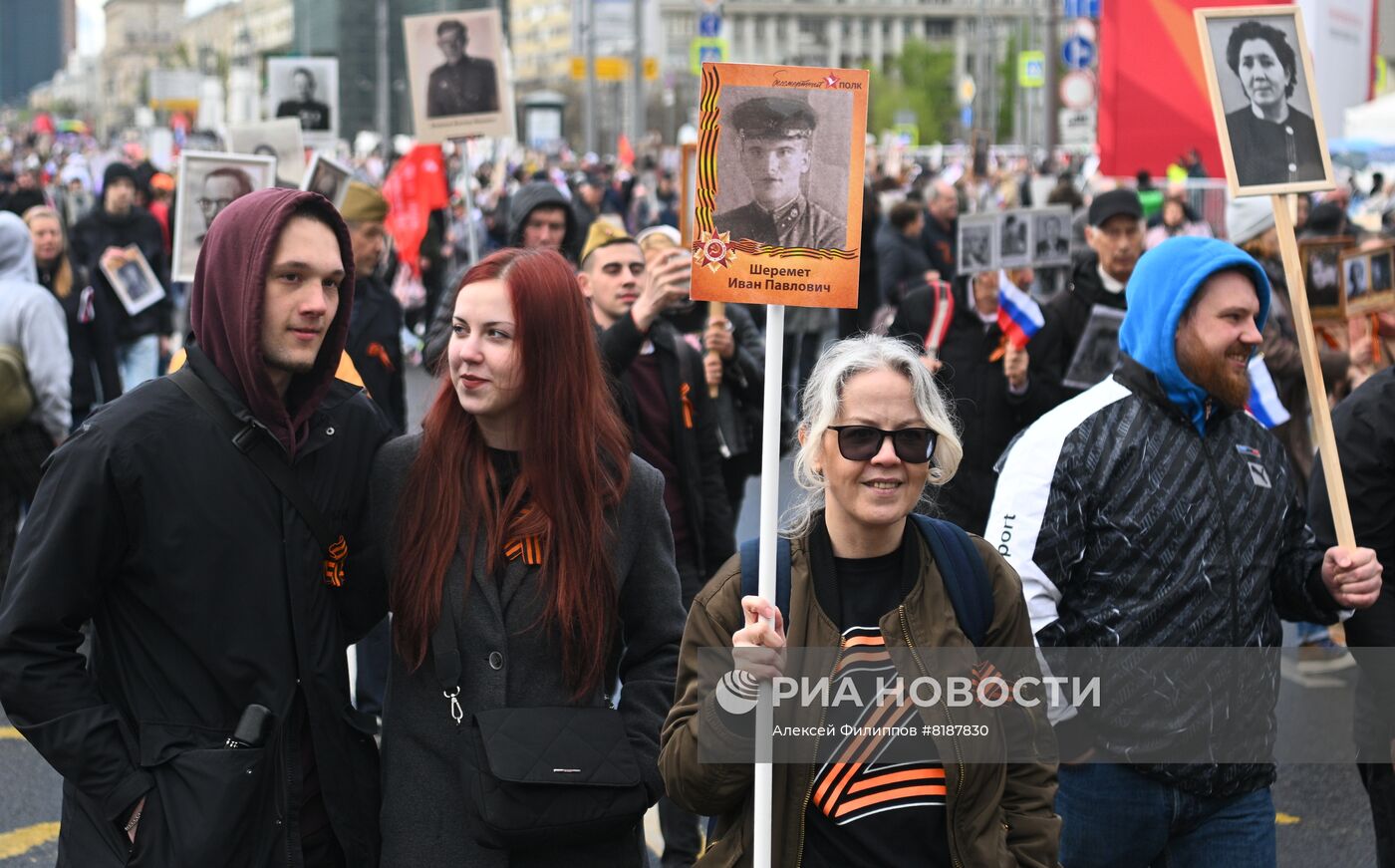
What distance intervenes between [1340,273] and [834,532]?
3129 millimetres

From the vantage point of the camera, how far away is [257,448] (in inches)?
116

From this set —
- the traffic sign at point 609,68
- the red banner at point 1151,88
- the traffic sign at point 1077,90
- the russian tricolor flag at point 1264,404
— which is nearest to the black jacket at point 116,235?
the red banner at point 1151,88

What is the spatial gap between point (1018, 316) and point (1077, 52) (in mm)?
19723

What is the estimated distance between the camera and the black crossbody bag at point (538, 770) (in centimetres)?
300

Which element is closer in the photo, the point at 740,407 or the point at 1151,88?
the point at 740,407

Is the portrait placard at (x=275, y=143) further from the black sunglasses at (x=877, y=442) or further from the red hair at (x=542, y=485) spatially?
the black sunglasses at (x=877, y=442)

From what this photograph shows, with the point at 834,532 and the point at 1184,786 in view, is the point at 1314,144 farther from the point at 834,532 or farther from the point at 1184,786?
the point at 834,532

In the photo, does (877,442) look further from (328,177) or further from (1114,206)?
(328,177)

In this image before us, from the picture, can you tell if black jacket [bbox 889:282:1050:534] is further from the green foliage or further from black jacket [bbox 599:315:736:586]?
the green foliage

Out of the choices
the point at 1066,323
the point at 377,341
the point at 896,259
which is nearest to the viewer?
the point at 377,341

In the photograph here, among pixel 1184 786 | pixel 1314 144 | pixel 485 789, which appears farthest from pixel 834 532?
pixel 1314 144

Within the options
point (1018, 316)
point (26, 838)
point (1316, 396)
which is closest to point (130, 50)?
point (1018, 316)

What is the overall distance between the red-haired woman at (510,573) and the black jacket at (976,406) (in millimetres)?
3625

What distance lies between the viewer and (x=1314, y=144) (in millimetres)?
4320
